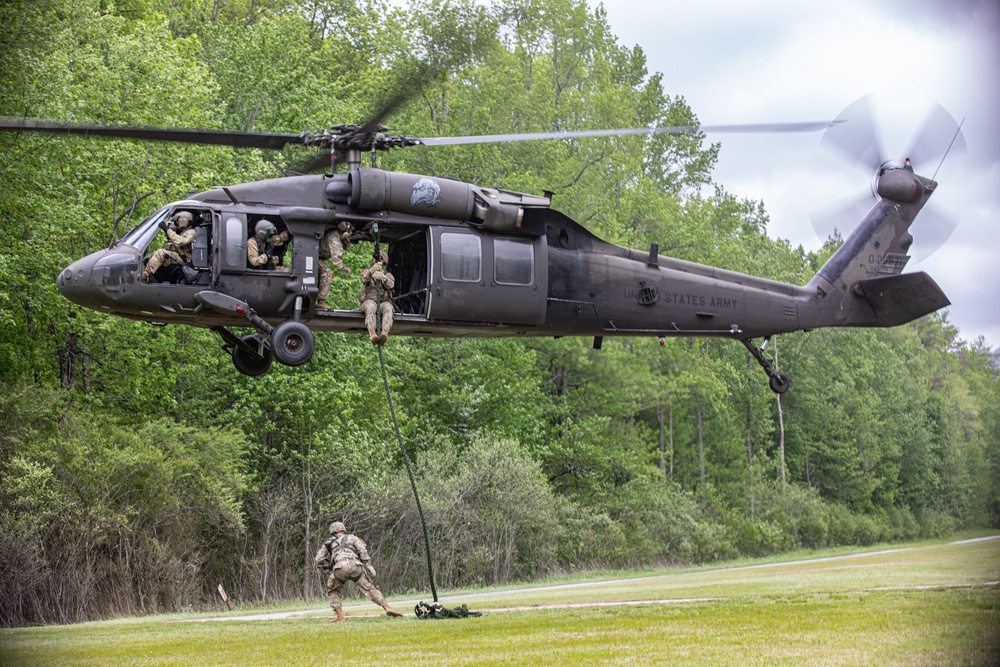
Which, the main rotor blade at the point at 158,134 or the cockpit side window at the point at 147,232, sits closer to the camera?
the main rotor blade at the point at 158,134

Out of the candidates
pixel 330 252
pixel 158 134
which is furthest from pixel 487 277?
pixel 158 134

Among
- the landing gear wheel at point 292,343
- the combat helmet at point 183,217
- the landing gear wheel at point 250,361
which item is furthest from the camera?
the landing gear wheel at point 250,361

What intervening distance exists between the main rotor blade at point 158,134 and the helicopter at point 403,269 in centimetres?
3

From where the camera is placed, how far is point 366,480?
27.9 metres

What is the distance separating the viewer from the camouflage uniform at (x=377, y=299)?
14.2 m

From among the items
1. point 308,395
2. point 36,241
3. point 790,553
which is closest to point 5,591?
A: point 36,241

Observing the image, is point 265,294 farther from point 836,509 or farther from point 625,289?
point 836,509

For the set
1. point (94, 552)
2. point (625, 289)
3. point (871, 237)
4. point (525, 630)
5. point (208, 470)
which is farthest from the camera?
point (208, 470)

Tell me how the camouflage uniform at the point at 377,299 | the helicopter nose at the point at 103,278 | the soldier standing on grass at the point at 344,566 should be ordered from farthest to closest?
the soldier standing on grass at the point at 344,566 → the camouflage uniform at the point at 377,299 → the helicopter nose at the point at 103,278

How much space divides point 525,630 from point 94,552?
1165 cm

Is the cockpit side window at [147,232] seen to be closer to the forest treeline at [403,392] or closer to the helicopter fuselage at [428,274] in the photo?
the helicopter fuselage at [428,274]

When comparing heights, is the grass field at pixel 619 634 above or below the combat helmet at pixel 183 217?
below

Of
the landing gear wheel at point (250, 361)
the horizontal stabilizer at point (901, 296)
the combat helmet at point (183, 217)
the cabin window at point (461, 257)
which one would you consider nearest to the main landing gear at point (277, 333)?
the landing gear wheel at point (250, 361)

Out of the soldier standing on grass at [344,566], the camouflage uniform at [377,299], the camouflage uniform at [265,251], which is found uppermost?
the camouflage uniform at [265,251]
